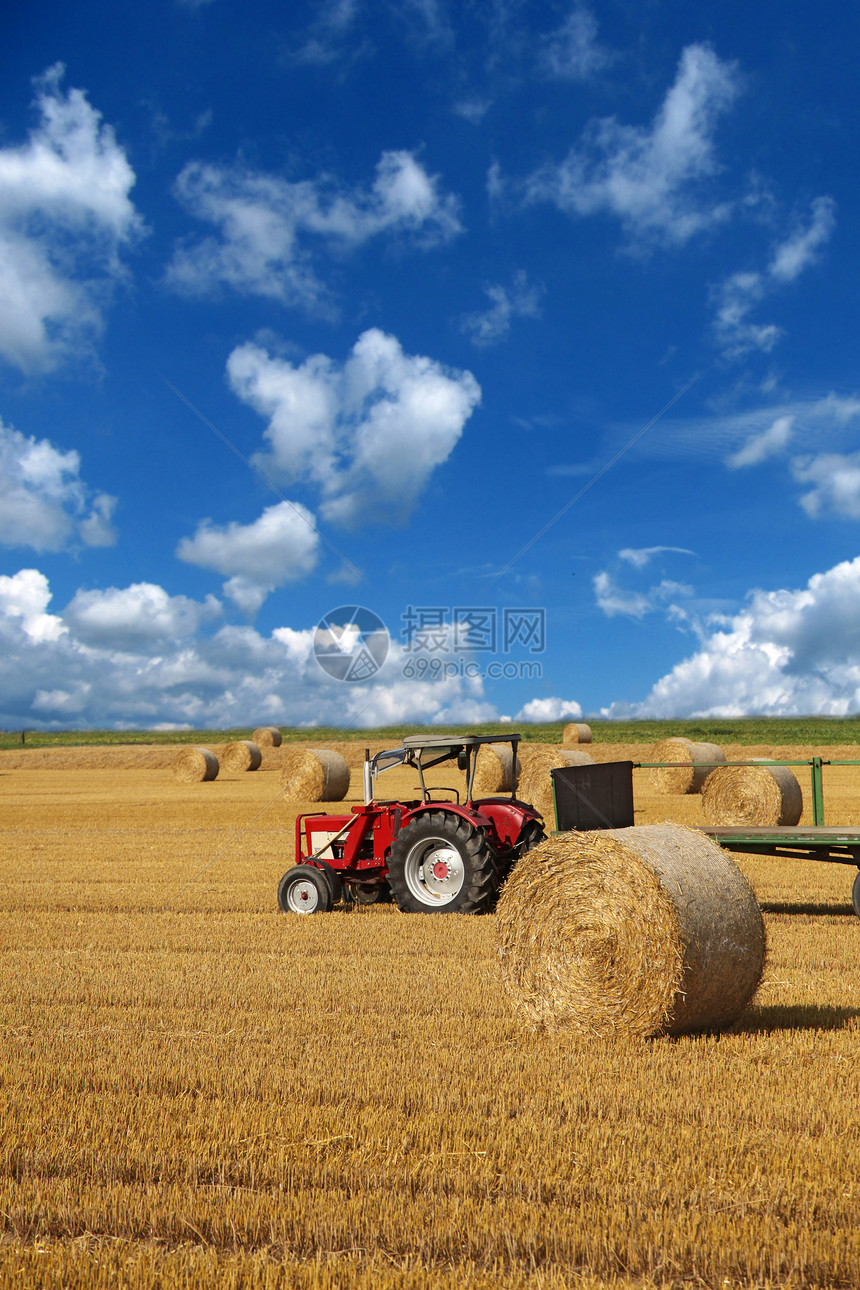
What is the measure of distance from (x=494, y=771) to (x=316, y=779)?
16.1ft

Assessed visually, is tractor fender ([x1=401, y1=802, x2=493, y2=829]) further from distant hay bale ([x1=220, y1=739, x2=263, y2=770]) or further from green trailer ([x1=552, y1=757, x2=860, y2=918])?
distant hay bale ([x1=220, y1=739, x2=263, y2=770])

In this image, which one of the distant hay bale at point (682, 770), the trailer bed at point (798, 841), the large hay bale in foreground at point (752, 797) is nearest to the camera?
the trailer bed at point (798, 841)

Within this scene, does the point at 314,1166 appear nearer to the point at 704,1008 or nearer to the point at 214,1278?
the point at 214,1278

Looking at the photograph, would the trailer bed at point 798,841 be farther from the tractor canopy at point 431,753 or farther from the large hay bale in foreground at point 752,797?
the large hay bale in foreground at point 752,797

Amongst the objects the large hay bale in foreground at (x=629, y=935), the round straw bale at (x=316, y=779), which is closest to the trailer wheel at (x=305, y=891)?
the large hay bale in foreground at (x=629, y=935)

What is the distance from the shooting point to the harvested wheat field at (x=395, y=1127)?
12.5ft

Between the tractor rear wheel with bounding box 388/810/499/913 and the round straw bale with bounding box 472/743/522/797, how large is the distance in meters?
17.8

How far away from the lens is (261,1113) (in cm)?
520

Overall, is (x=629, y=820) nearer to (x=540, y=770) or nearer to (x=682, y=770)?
(x=540, y=770)

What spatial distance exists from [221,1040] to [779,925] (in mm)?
6691

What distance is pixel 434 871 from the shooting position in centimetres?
1181

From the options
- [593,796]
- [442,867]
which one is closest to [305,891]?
[442,867]

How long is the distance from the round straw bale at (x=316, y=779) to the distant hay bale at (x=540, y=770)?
556 cm

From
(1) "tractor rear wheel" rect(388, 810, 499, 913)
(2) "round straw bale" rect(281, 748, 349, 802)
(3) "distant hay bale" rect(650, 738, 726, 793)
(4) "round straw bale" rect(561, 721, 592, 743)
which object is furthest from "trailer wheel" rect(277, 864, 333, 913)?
(4) "round straw bale" rect(561, 721, 592, 743)
